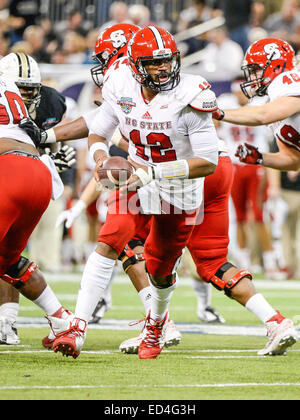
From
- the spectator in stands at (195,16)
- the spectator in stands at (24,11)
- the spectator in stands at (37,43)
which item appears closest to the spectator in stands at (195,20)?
the spectator in stands at (195,16)

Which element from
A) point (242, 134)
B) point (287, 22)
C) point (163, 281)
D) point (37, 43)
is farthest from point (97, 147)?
point (287, 22)

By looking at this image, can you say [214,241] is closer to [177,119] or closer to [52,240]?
[177,119]

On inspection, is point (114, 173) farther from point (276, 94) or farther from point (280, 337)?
point (276, 94)

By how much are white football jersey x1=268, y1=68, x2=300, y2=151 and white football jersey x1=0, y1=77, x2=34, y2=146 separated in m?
1.64

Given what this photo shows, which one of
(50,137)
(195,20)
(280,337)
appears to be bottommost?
(195,20)

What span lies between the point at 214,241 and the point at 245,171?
562cm

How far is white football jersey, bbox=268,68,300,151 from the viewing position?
17.3ft

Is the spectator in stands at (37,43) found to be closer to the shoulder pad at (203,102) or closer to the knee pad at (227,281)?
the knee pad at (227,281)

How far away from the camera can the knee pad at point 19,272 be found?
16.1 feet

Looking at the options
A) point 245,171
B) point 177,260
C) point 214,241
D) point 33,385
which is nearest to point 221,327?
point 214,241

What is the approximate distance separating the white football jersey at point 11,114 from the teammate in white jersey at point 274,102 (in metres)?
1.22

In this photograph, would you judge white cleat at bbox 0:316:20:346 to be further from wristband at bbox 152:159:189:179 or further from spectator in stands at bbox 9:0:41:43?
spectator in stands at bbox 9:0:41:43

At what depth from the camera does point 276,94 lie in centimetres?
531

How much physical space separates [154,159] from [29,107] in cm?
108
